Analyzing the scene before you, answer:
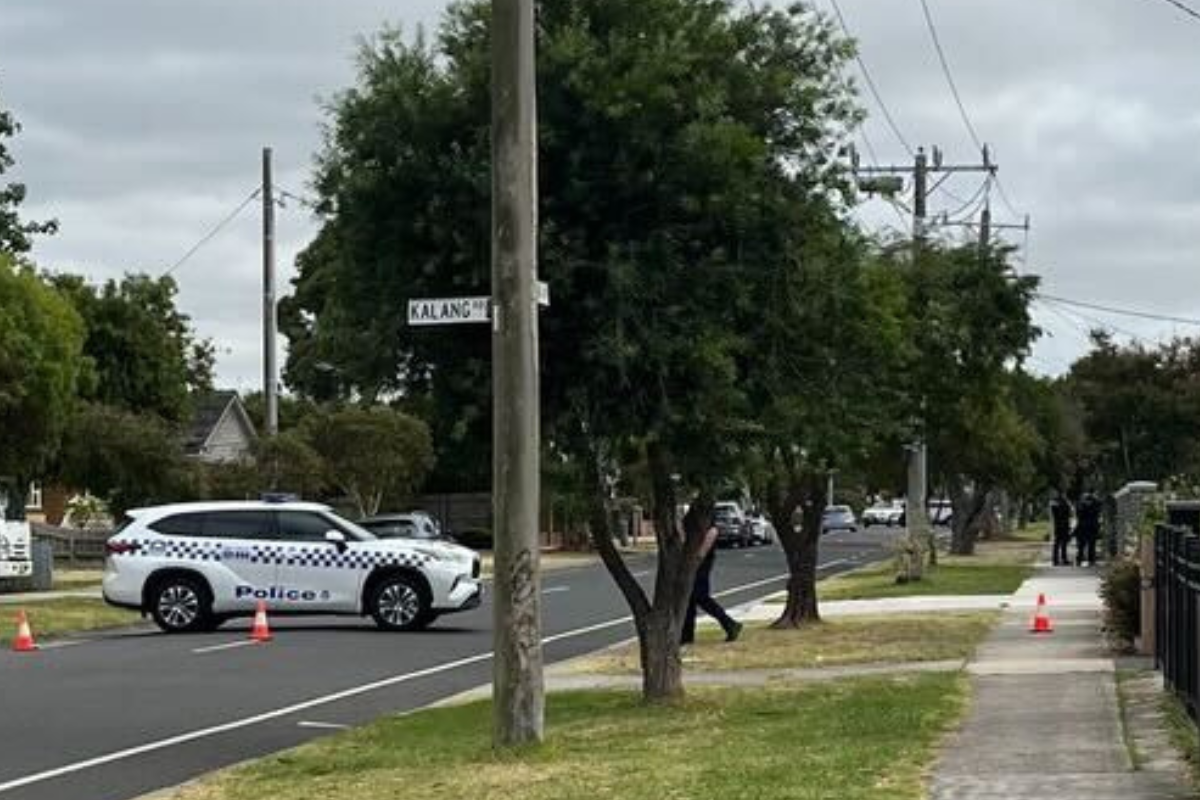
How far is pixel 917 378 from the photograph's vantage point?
25.0 metres

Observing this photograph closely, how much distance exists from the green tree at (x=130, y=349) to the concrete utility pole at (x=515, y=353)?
4722 cm

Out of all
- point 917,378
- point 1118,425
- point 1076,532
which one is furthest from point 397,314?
point 1118,425

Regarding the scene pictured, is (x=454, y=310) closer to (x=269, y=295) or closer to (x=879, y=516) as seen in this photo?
(x=269, y=295)

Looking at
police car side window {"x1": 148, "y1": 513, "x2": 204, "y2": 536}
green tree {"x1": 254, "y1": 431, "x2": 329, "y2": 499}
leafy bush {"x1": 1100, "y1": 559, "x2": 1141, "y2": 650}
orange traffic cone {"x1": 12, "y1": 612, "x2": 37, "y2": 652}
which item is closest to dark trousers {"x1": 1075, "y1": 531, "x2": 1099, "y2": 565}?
green tree {"x1": 254, "y1": 431, "x2": 329, "y2": 499}

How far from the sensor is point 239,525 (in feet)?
89.6

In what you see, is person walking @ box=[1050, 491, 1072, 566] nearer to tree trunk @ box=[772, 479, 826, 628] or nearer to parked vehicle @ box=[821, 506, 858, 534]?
tree trunk @ box=[772, 479, 826, 628]

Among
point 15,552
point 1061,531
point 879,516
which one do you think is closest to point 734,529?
point 1061,531

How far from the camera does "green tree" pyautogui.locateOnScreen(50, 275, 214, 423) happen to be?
59.4 m

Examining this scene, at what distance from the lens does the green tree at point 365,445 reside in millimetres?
50875

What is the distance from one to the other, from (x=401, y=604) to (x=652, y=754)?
1474cm

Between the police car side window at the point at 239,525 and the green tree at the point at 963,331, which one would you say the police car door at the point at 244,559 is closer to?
the police car side window at the point at 239,525

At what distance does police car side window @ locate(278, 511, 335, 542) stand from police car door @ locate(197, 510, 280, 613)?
0.56 ft

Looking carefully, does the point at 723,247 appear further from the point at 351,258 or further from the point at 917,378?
the point at 917,378

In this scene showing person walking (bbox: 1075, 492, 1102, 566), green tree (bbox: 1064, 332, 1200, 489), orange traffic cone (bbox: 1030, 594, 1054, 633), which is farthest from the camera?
green tree (bbox: 1064, 332, 1200, 489)
